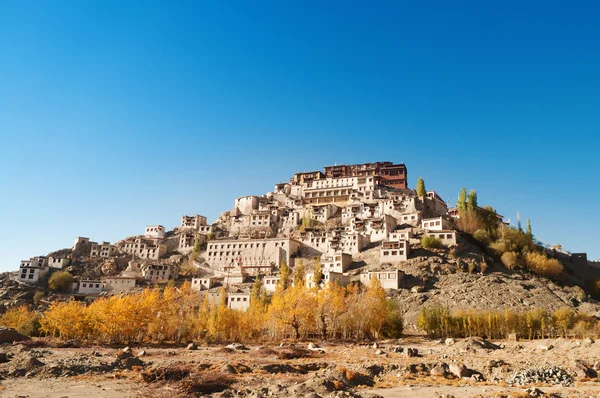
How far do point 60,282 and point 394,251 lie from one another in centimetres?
5276

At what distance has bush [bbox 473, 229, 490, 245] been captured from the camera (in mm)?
74125

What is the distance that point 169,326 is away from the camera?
44.6m

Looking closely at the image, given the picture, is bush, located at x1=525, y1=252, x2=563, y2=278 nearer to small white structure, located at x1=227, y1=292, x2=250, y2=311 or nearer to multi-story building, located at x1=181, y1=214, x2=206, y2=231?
small white structure, located at x1=227, y1=292, x2=250, y2=311

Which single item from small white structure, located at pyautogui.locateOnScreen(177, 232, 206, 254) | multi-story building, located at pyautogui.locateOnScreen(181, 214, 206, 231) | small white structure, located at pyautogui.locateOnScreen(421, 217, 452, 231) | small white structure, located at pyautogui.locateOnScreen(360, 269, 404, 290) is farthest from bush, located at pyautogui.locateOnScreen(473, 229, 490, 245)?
multi-story building, located at pyautogui.locateOnScreen(181, 214, 206, 231)

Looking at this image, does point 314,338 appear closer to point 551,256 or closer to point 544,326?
point 544,326

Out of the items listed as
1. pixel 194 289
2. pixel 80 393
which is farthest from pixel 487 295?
pixel 80 393

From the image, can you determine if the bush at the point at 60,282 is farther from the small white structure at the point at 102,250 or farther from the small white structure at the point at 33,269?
the small white structure at the point at 102,250

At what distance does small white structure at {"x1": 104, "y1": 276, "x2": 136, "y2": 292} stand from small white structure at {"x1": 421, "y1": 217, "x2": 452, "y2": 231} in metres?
47.9

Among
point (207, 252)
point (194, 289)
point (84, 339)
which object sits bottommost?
point (84, 339)

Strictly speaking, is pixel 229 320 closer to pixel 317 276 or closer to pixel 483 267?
pixel 317 276

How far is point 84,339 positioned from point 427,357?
29905 mm

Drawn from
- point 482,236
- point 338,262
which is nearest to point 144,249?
point 338,262

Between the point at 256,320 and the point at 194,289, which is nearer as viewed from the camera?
the point at 256,320

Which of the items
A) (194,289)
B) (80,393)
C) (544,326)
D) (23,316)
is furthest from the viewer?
(194,289)
